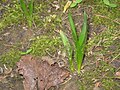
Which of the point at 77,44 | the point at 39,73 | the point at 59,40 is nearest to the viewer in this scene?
the point at 77,44

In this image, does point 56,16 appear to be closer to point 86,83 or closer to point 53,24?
point 53,24

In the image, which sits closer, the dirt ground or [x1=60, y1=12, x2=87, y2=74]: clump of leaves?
[x1=60, y1=12, x2=87, y2=74]: clump of leaves

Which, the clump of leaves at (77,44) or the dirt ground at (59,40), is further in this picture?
the dirt ground at (59,40)

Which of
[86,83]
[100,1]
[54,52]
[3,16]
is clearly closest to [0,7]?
[3,16]

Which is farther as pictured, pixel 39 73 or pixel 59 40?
pixel 59 40
